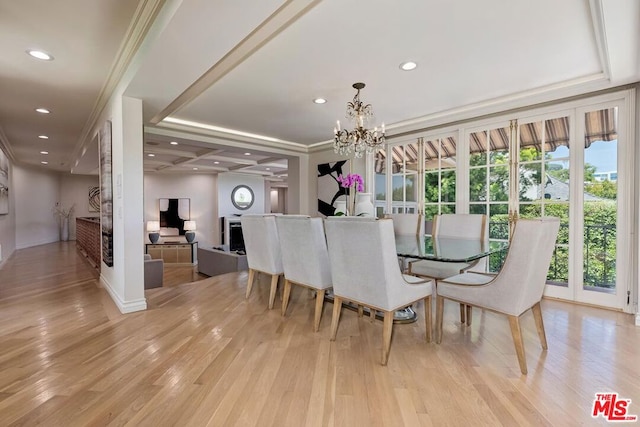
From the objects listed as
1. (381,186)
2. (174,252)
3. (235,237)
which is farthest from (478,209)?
(174,252)

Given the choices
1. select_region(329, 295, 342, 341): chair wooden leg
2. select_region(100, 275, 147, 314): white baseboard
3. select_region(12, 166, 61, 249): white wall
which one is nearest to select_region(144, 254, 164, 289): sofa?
select_region(100, 275, 147, 314): white baseboard

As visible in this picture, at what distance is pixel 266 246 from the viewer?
10.4 ft

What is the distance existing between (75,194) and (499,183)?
41.0 ft

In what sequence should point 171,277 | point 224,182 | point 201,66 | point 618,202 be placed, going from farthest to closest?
point 224,182 → point 171,277 → point 618,202 → point 201,66

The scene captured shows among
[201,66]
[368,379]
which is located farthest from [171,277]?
[368,379]

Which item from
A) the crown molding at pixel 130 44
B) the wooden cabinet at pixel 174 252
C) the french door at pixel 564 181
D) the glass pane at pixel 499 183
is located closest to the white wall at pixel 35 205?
the wooden cabinet at pixel 174 252

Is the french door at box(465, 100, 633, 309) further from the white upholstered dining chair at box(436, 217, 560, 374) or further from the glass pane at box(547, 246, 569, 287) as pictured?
the white upholstered dining chair at box(436, 217, 560, 374)

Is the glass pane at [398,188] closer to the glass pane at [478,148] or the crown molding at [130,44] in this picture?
the glass pane at [478,148]

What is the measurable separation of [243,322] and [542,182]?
3.68 m

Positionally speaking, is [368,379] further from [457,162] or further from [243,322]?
[457,162]

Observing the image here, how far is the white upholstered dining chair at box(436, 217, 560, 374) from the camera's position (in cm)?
183

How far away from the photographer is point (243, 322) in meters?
2.73

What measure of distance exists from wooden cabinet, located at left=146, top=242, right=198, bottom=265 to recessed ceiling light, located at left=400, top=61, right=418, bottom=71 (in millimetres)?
7923

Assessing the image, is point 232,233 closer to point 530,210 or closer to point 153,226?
point 153,226
